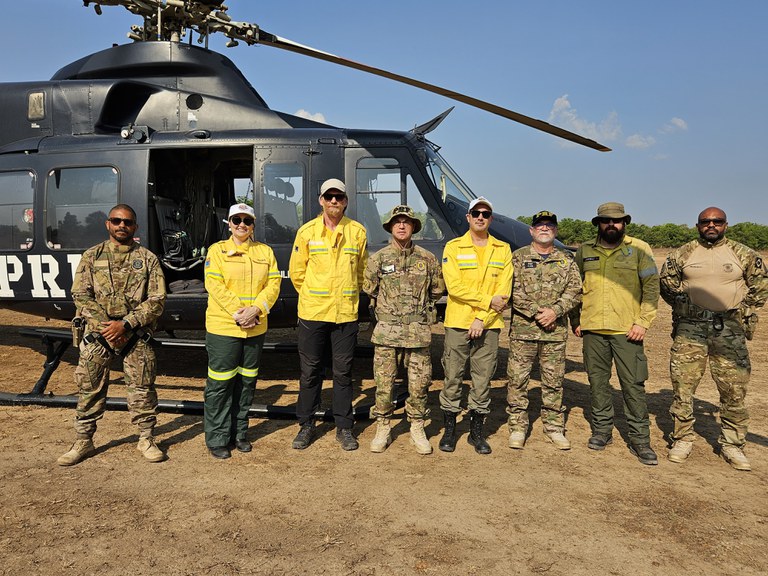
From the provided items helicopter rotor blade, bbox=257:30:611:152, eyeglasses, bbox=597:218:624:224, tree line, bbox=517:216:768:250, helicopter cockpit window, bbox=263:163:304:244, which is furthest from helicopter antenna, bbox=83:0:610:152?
tree line, bbox=517:216:768:250

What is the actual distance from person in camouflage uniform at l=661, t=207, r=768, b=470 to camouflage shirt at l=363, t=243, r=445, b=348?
2015 millimetres

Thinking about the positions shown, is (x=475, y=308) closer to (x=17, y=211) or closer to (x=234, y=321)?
(x=234, y=321)

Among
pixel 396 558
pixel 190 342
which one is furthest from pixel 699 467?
pixel 190 342

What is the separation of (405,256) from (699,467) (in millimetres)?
2831

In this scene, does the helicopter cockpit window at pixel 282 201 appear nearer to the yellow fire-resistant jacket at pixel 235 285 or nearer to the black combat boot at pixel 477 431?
the yellow fire-resistant jacket at pixel 235 285

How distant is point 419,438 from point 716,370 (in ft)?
7.98

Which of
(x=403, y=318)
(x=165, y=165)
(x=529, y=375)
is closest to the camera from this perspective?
(x=403, y=318)

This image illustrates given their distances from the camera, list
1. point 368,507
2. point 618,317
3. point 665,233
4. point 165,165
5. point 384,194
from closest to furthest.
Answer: point 368,507 < point 618,317 < point 384,194 < point 165,165 < point 665,233

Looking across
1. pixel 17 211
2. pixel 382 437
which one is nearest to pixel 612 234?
pixel 382 437

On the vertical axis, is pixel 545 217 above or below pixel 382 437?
above

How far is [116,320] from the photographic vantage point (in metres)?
3.95

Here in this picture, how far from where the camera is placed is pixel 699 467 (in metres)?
4.05

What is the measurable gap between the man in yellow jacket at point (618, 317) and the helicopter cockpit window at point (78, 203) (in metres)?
5.00

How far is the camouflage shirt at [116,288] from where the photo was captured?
3.92 m
